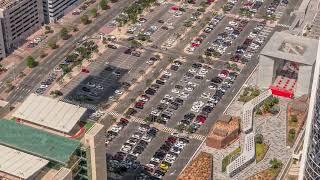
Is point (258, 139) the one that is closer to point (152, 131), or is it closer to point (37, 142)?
point (152, 131)

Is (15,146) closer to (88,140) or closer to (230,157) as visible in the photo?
(88,140)

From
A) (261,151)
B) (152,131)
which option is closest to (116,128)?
(152,131)

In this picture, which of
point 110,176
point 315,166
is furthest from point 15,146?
point 315,166

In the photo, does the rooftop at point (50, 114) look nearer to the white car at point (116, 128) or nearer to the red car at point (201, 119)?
the white car at point (116, 128)

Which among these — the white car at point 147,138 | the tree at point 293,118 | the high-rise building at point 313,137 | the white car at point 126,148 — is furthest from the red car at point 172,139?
the high-rise building at point 313,137

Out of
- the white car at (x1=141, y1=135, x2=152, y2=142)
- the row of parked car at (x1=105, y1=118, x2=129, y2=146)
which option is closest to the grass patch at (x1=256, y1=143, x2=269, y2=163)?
the white car at (x1=141, y1=135, x2=152, y2=142)
